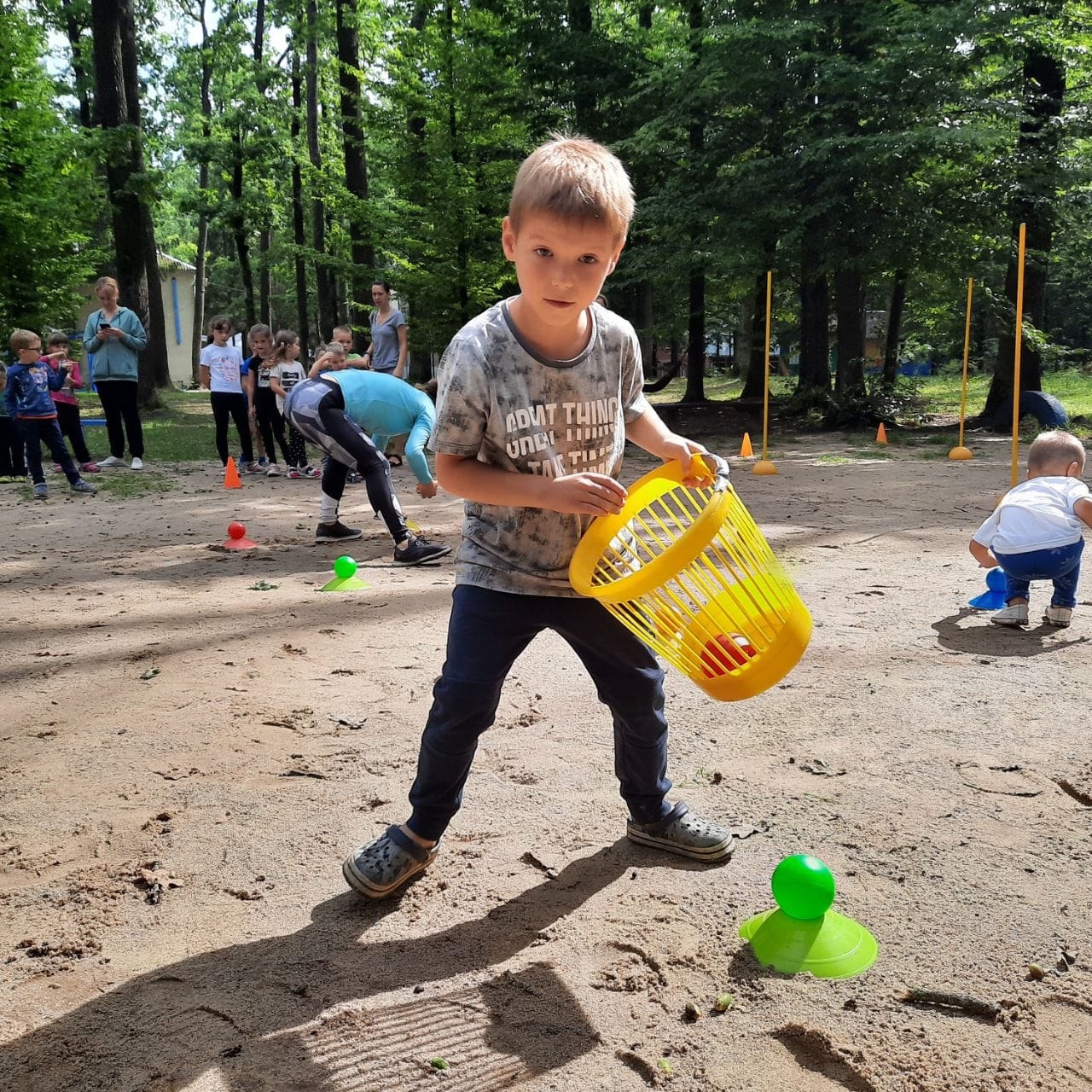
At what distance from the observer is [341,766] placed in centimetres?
346

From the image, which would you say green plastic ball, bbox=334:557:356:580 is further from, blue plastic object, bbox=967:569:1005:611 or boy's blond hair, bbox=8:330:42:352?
→ boy's blond hair, bbox=8:330:42:352

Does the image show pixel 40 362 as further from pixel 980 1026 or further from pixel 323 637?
pixel 980 1026

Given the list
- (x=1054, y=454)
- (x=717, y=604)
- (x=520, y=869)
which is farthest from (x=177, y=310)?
(x=717, y=604)

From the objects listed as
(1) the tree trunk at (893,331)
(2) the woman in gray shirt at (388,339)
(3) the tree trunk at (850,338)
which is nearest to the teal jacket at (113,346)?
(2) the woman in gray shirt at (388,339)

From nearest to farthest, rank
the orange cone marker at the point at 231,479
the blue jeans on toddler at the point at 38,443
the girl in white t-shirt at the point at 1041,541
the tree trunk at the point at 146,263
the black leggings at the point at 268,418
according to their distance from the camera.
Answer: the girl in white t-shirt at the point at 1041,541
the blue jeans on toddler at the point at 38,443
the orange cone marker at the point at 231,479
the black leggings at the point at 268,418
the tree trunk at the point at 146,263

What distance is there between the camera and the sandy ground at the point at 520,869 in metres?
2.08

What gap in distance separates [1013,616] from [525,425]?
11.6 feet

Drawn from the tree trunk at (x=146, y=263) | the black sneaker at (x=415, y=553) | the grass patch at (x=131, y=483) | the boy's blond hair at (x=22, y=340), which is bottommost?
the black sneaker at (x=415, y=553)

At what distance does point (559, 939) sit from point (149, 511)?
25.6 ft

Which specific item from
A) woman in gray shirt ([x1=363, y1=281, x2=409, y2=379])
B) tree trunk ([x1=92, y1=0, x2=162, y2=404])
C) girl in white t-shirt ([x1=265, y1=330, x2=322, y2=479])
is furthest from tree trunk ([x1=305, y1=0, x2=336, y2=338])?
woman in gray shirt ([x1=363, y1=281, x2=409, y2=379])

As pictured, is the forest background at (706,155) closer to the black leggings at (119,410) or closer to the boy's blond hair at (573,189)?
the black leggings at (119,410)

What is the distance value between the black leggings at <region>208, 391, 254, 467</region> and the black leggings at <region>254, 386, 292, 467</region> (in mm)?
152

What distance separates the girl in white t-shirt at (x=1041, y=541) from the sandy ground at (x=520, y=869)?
201 mm

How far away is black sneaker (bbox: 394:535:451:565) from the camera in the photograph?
22.4ft
